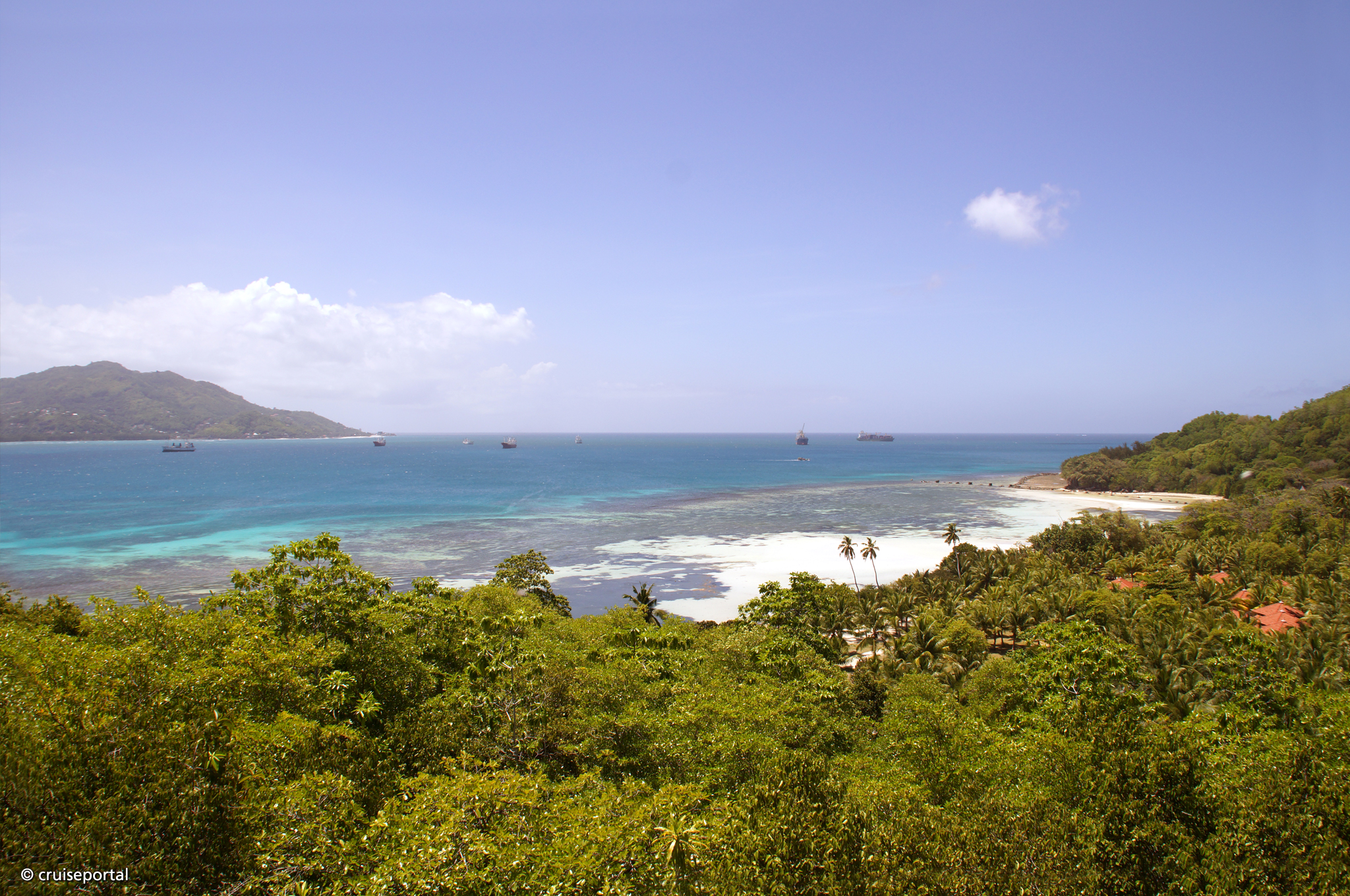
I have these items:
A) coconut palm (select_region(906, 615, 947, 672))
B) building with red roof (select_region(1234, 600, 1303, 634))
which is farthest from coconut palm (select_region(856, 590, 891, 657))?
building with red roof (select_region(1234, 600, 1303, 634))

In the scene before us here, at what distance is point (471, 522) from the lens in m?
94.3

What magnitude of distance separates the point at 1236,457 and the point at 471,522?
155434 mm

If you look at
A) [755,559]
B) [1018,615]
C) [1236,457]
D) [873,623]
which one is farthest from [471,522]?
[1236,457]

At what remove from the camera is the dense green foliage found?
A: 10258 mm

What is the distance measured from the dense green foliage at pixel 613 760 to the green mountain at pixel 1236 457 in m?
115

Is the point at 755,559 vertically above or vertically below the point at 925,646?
below

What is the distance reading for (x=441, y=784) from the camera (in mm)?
11914

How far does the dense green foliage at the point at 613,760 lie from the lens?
33.7 feet

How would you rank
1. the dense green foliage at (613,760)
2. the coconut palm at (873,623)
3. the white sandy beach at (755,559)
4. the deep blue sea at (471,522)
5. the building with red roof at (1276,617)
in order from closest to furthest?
the dense green foliage at (613,760)
the building with red roof at (1276,617)
the coconut palm at (873,623)
the white sandy beach at (755,559)
the deep blue sea at (471,522)

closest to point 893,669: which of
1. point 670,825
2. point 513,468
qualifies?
point 670,825

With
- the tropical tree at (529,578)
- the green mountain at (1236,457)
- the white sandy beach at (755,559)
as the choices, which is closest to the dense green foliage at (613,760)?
the tropical tree at (529,578)

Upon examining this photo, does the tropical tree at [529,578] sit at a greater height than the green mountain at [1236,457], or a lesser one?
lesser

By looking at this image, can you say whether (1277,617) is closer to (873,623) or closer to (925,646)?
(925,646)

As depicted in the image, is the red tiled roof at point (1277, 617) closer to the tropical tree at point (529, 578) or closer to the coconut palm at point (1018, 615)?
the coconut palm at point (1018, 615)
